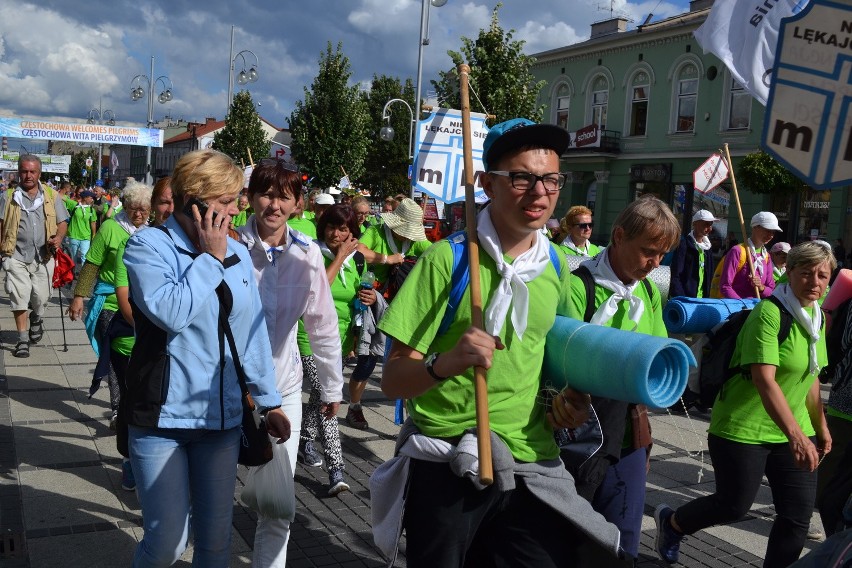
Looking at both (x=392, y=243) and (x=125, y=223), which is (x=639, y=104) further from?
(x=125, y=223)

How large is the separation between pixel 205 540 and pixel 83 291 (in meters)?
3.45

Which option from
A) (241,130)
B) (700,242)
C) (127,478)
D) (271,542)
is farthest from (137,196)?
(241,130)

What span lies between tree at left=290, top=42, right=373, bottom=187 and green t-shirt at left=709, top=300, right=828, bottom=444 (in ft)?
93.8

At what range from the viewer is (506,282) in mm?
2424

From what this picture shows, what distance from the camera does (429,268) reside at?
2.41 meters

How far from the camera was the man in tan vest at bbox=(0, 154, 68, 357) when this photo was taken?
353 inches

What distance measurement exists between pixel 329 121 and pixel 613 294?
96.3 feet

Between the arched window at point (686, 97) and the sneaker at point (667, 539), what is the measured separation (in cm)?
2760

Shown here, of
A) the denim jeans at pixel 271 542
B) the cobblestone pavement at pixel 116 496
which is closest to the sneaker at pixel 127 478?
the cobblestone pavement at pixel 116 496

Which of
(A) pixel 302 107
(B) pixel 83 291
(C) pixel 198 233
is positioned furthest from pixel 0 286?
(A) pixel 302 107

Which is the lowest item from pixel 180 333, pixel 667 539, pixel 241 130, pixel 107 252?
pixel 667 539

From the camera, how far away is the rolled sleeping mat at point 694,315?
14.0 feet

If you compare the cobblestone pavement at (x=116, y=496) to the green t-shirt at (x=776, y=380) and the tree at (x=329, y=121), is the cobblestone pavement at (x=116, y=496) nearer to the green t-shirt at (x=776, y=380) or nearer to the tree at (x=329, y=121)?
the green t-shirt at (x=776, y=380)

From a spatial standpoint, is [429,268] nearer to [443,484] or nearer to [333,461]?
[443,484]
